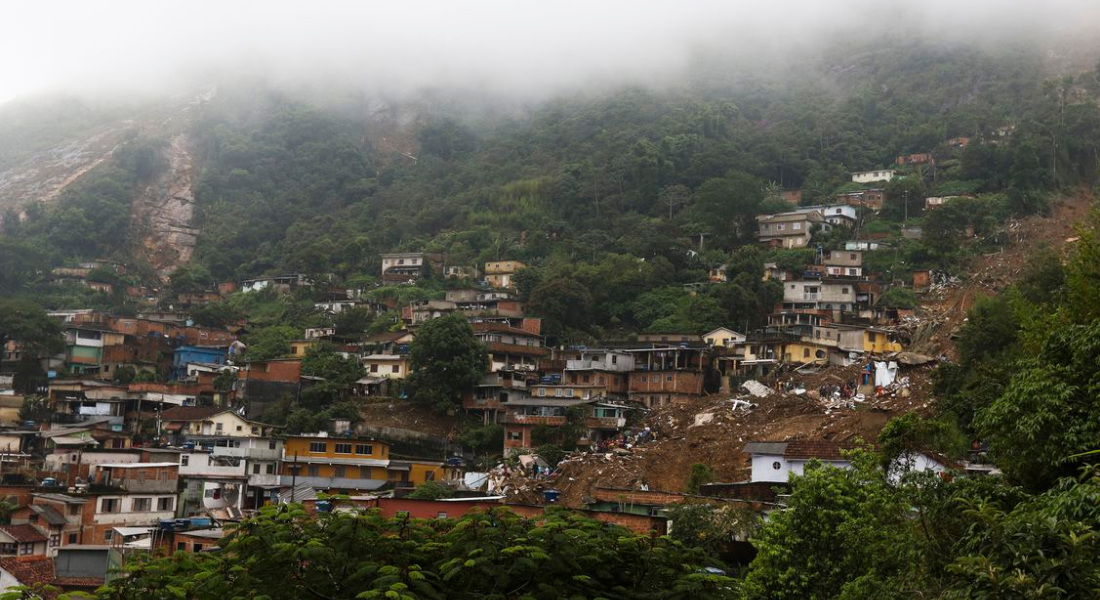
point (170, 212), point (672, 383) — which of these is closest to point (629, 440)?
point (672, 383)

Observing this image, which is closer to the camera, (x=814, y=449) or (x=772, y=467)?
(x=814, y=449)

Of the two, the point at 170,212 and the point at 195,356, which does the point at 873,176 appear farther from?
the point at 170,212

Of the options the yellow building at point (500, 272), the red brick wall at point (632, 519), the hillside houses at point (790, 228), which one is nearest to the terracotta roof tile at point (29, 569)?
the red brick wall at point (632, 519)

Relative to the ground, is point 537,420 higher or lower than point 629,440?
higher

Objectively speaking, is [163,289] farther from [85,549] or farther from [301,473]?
[85,549]

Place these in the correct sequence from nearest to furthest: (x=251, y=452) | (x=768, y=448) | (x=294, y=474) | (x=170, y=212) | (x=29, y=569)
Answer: (x=29, y=569)
(x=768, y=448)
(x=294, y=474)
(x=251, y=452)
(x=170, y=212)

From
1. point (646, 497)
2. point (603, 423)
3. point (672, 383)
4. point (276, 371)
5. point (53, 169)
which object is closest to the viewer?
point (646, 497)

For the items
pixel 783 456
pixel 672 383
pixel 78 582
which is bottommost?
pixel 78 582
